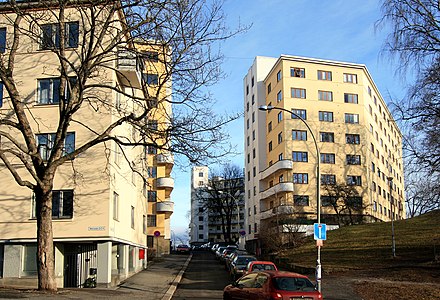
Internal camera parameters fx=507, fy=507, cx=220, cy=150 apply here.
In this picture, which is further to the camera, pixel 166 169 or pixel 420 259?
pixel 166 169

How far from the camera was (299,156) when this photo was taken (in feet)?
197

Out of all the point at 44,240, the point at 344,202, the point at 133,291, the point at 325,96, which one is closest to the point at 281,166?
the point at 344,202

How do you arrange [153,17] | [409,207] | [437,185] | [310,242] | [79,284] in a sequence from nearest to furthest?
[153,17]
[437,185]
[79,284]
[310,242]
[409,207]

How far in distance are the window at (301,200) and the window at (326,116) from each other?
10.2 m

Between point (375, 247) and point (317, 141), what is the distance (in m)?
24.5

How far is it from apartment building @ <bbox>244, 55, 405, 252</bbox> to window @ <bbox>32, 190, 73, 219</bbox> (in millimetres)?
33279

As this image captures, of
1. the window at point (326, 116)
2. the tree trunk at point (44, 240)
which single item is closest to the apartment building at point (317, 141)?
the window at point (326, 116)

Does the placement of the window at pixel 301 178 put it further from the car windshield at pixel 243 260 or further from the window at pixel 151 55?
the window at pixel 151 55

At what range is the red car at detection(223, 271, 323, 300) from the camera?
13.7 m

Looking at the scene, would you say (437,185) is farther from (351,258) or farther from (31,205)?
(31,205)

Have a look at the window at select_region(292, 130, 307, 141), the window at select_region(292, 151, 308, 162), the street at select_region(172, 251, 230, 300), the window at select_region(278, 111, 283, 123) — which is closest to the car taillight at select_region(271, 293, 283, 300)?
the street at select_region(172, 251, 230, 300)

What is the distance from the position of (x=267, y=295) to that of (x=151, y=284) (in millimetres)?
13922

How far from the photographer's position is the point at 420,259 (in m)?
30.4

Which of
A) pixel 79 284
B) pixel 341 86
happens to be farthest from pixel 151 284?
pixel 341 86
